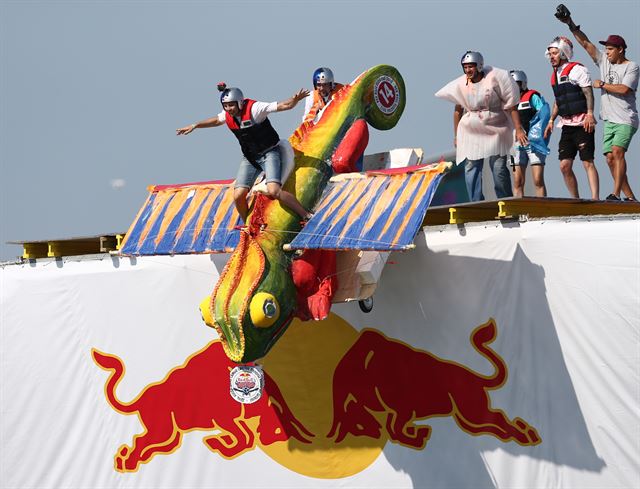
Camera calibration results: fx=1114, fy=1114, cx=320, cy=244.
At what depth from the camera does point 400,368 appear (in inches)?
466

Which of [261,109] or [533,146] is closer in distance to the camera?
[261,109]

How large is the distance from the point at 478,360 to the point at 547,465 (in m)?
1.24

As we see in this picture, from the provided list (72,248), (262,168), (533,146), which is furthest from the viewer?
(72,248)

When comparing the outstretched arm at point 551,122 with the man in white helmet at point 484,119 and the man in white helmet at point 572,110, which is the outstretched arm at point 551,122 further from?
the man in white helmet at point 484,119

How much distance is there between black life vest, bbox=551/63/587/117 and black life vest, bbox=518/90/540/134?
3.23 ft

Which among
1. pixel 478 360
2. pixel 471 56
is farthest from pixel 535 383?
pixel 471 56

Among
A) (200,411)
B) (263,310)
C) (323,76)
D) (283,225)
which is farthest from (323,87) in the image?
(200,411)

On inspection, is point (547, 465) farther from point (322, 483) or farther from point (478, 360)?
point (322, 483)

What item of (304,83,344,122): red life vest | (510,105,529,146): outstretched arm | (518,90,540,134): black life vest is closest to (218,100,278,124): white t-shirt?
(304,83,344,122): red life vest

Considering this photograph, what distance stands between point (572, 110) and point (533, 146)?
0.94 metres

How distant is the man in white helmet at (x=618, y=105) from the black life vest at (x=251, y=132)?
157 inches

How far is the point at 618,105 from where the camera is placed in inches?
497

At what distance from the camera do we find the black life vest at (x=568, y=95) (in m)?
12.8

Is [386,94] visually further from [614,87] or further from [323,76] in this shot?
[614,87]
